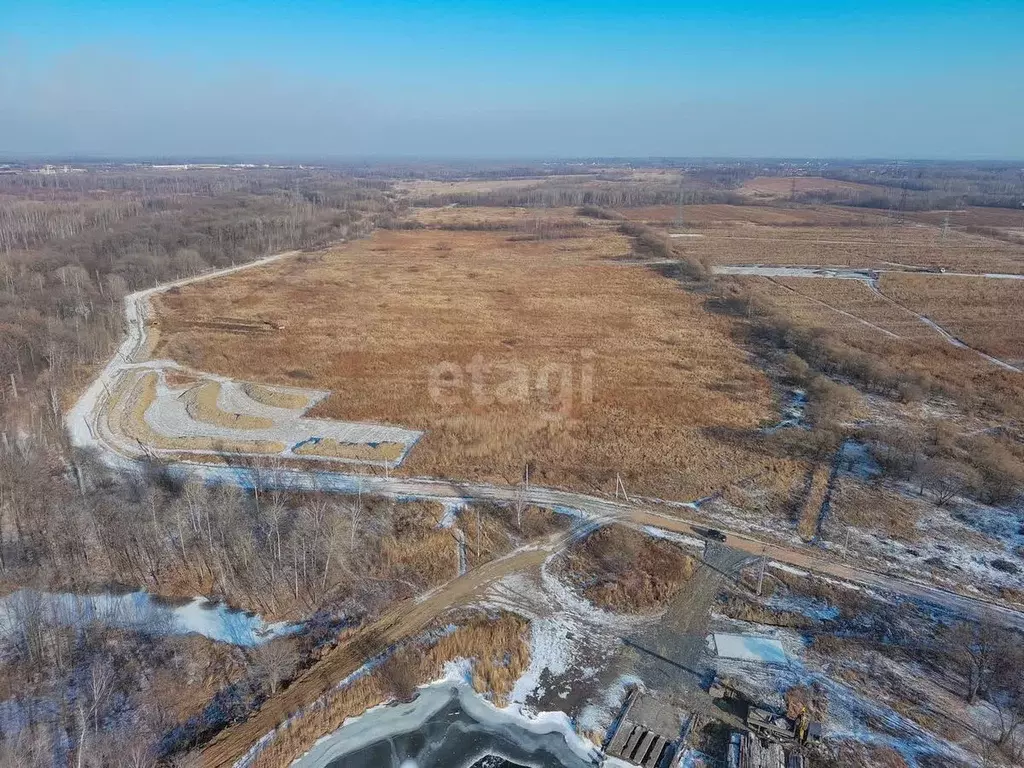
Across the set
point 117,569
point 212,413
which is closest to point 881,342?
point 212,413

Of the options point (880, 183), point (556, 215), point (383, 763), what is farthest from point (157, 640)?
point (880, 183)

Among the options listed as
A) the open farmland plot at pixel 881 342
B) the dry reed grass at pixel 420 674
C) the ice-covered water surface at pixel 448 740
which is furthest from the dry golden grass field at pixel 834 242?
the ice-covered water surface at pixel 448 740

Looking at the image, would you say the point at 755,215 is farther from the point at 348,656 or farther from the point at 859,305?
the point at 348,656

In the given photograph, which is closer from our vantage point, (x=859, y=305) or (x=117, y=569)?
(x=117, y=569)

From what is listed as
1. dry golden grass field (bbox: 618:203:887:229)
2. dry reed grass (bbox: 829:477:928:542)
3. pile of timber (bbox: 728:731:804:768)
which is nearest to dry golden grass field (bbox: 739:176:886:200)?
dry golden grass field (bbox: 618:203:887:229)

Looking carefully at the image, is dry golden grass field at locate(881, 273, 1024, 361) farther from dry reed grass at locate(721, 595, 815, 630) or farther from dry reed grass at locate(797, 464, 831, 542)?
dry reed grass at locate(721, 595, 815, 630)

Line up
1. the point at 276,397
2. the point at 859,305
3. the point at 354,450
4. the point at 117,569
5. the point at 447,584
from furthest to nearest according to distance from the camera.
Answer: the point at 859,305 → the point at 276,397 → the point at 354,450 → the point at 117,569 → the point at 447,584

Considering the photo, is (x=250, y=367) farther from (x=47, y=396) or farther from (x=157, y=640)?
(x=157, y=640)
